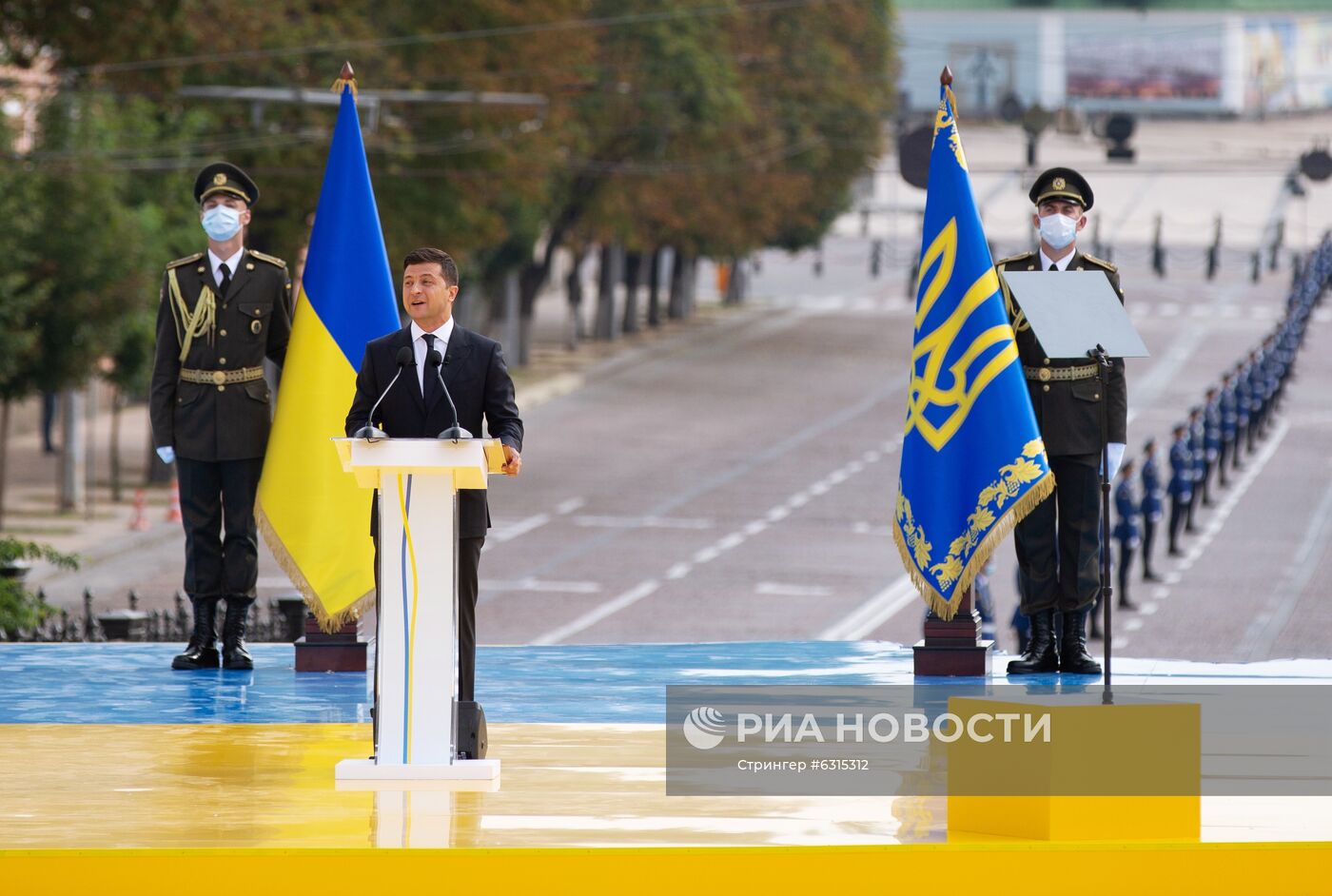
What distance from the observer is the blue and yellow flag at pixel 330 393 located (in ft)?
35.0

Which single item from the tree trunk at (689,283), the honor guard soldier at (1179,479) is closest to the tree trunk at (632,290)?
the tree trunk at (689,283)

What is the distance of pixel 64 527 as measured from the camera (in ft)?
112

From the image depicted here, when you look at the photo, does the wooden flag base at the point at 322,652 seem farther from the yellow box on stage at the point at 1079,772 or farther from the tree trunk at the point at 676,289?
the tree trunk at the point at 676,289

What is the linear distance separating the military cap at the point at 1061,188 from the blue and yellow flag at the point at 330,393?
2832 mm

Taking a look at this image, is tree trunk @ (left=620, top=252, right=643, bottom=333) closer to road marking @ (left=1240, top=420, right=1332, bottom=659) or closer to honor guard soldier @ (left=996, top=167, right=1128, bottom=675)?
road marking @ (left=1240, top=420, right=1332, bottom=659)

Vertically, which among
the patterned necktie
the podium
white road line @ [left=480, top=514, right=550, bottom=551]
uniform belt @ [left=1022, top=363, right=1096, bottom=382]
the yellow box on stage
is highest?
the patterned necktie

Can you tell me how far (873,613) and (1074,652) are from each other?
19.1 meters

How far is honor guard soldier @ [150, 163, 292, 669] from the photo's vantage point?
10797 millimetres

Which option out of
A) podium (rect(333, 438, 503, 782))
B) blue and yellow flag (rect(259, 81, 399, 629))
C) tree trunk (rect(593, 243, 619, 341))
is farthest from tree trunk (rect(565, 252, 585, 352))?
podium (rect(333, 438, 503, 782))

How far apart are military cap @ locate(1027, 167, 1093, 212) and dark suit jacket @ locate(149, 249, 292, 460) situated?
3.38 metres

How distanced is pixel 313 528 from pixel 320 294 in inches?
40.9

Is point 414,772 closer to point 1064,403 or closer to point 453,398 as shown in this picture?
point 453,398

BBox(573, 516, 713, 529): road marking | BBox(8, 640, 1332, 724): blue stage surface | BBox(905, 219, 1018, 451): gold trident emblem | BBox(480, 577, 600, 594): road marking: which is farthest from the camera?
BBox(573, 516, 713, 529): road marking

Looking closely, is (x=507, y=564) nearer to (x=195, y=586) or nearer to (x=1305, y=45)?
(x=195, y=586)
